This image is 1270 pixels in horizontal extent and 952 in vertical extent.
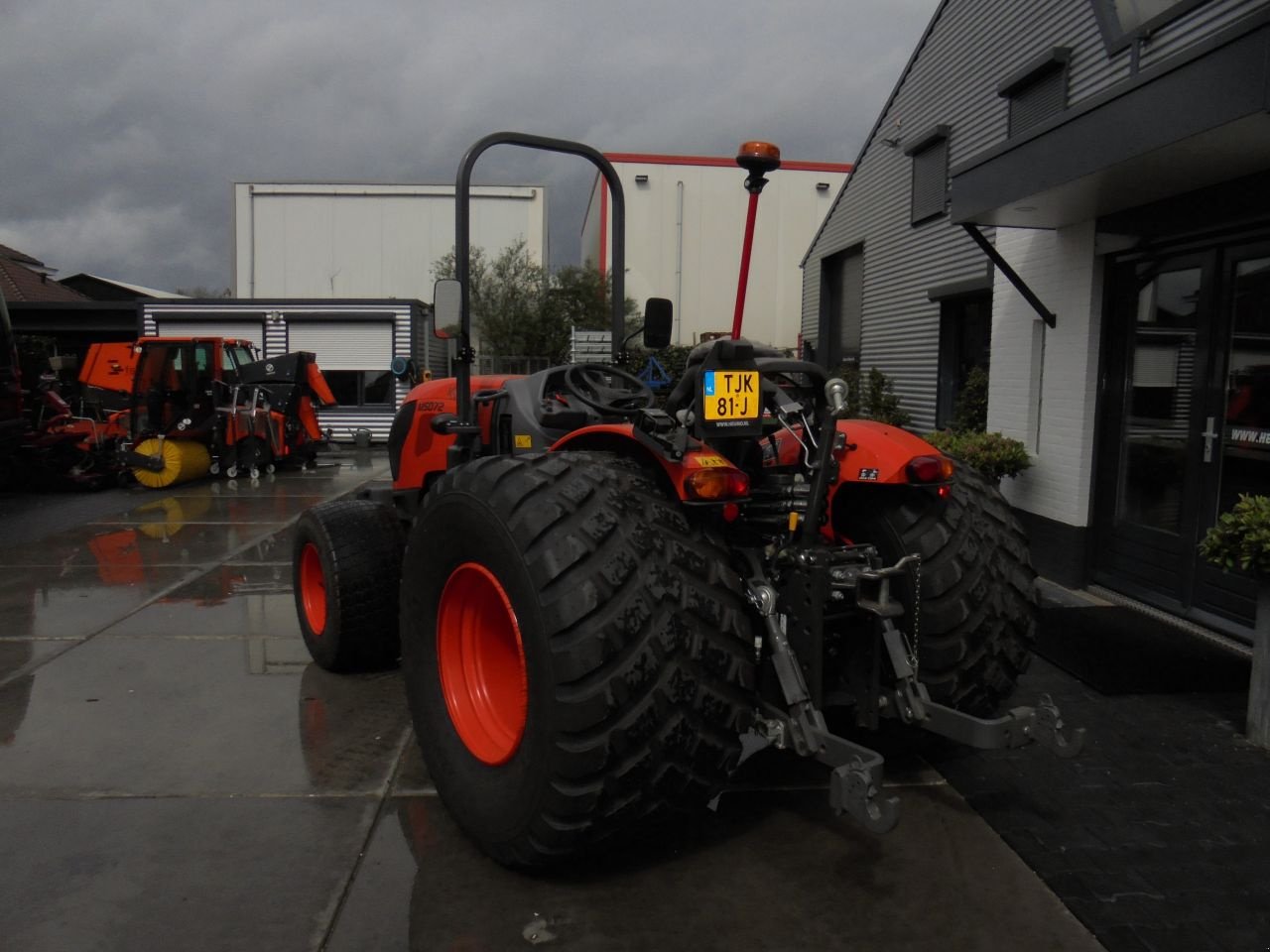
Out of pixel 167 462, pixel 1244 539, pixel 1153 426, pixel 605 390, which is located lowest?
pixel 167 462

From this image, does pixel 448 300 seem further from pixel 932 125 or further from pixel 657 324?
pixel 932 125

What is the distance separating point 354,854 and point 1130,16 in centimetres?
714

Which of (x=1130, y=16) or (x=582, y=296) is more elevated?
(x=582, y=296)

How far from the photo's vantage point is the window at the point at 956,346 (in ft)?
33.7

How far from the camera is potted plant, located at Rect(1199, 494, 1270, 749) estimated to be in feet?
12.8

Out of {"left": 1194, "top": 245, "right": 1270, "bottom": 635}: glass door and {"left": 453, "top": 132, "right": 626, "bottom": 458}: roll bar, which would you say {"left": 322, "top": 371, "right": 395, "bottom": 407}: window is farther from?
{"left": 1194, "top": 245, "right": 1270, "bottom": 635}: glass door

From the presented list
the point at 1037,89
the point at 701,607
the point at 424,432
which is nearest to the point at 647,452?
the point at 701,607

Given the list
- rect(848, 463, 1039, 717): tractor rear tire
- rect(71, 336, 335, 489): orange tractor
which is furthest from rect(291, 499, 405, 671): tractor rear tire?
rect(71, 336, 335, 489): orange tractor

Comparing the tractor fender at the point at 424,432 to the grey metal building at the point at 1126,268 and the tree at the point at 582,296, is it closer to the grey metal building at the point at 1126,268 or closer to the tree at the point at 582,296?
the grey metal building at the point at 1126,268

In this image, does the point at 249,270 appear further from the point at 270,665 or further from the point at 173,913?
the point at 173,913

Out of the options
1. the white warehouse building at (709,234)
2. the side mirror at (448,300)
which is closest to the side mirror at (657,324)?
the side mirror at (448,300)

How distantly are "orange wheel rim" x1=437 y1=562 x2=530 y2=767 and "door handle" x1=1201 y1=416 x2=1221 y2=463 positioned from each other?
181 inches

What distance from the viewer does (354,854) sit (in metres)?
3.03

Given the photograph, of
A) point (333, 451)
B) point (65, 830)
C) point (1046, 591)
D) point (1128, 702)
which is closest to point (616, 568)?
point (65, 830)
